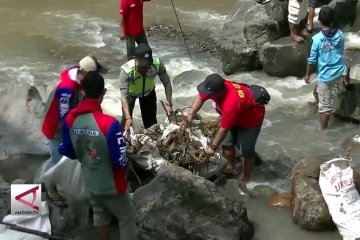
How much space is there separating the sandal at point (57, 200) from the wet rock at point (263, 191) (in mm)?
2112

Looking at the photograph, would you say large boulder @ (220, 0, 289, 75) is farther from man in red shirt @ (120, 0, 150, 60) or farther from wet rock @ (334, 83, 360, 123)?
wet rock @ (334, 83, 360, 123)

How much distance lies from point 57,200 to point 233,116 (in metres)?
1.86

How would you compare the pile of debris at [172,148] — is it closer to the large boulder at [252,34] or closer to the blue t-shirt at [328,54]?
the blue t-shirt at [328,54]

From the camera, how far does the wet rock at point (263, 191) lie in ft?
21.9

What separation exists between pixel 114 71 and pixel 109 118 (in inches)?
261

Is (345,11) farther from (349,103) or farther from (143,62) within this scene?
(143,62)

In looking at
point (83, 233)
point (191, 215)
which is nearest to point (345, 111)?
point (191, 215)

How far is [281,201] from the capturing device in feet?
21.1

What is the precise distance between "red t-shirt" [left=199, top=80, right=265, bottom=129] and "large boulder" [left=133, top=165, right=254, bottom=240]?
0.68 m

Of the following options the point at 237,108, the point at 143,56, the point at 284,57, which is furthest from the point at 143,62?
the point at 284,57

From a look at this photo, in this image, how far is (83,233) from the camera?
18.5ft

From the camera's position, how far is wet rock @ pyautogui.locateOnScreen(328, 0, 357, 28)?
11430mm

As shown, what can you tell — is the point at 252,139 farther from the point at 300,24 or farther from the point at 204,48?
the point at 204,48

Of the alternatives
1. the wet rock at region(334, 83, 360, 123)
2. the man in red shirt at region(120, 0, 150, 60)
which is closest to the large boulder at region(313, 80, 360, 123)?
the wet rock at region(334, 83, 360, 123)
